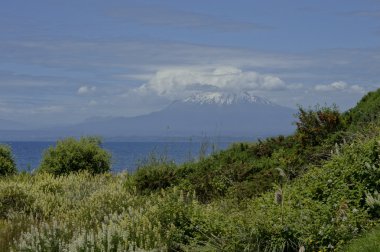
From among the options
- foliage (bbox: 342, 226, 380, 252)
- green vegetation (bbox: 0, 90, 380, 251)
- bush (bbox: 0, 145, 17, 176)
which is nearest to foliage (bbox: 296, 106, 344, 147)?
green vegetation (bbox: 0, 90, 380, 251)

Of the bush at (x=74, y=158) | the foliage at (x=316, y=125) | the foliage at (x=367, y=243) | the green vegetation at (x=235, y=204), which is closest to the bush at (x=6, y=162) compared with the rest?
the bush at (x=74, y=158)

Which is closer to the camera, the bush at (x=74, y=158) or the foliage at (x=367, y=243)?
the foliage at (x=367, y=243)

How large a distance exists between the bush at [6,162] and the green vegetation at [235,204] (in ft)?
20.0

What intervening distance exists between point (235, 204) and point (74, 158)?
9491mm

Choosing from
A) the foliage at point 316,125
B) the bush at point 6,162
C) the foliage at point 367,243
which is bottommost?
the foliage at point 367,243

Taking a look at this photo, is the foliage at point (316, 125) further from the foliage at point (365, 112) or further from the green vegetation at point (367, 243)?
the green vegetation at point (367, 243)

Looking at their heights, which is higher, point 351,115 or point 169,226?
point 351,115

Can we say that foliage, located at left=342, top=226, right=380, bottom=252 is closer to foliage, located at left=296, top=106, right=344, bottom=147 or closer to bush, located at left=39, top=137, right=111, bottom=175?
foliage, located at left=296, top=106, right=344, bottom=147

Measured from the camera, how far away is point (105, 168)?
911 inches

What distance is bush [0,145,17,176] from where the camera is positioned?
23609mm

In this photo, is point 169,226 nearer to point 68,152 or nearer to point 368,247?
point 368,247

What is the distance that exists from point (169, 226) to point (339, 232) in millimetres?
2796

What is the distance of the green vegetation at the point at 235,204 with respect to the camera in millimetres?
9820

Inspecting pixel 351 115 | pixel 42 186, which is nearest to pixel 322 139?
pixel 351 115
